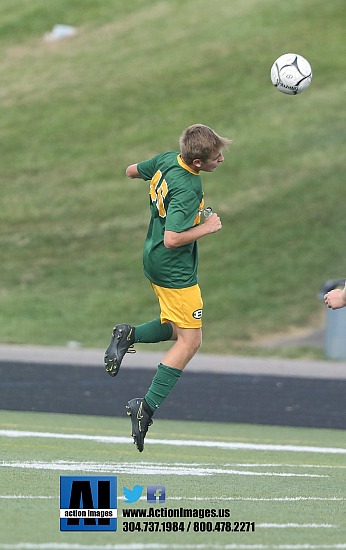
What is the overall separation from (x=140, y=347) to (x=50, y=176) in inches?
463

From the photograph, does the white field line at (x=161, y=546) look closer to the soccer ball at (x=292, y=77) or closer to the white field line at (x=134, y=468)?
the white field line at (x=134, y=468)

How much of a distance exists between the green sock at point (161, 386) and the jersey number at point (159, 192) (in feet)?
3.22

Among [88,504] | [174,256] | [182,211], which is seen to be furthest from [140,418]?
[88,504]

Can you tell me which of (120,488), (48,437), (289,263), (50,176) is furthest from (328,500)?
(50,176)

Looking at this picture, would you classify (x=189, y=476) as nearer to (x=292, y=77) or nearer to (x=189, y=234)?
(x=189, y=234)

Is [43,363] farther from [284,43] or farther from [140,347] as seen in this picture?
[284,43]

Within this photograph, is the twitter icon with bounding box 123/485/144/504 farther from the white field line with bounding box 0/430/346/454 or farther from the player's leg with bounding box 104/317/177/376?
the white field line with bounding box 0/430/346/454

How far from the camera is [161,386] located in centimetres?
864

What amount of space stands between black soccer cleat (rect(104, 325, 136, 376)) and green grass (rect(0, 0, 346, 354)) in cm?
1277

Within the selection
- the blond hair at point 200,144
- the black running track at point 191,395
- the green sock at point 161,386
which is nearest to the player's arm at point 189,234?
the blond hair at point 200,144

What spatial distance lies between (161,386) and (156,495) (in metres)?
1.65

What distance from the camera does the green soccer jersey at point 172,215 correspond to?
841cm

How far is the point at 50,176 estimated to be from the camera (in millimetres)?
32156

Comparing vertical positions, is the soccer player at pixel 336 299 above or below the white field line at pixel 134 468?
above
